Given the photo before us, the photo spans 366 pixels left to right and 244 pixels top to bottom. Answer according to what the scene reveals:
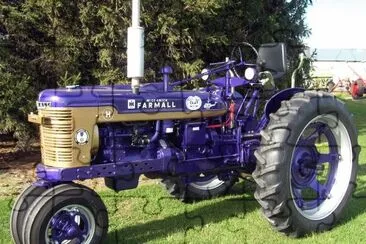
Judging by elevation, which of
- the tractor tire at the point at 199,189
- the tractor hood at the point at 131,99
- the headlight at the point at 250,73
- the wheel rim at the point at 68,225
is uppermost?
the headlight at the point at 250,73

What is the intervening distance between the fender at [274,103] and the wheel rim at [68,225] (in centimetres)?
207

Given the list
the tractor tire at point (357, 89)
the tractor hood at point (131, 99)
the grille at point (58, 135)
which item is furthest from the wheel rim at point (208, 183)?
Result: the tractor tire at point (357, 89)

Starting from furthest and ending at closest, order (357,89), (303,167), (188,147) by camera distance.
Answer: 1. (357,89)
2. (303,167)
3. (188,147)

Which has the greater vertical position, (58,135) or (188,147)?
(58,135)

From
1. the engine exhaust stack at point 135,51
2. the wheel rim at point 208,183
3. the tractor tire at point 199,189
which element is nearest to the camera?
the engine exhaust stack at point 135,51

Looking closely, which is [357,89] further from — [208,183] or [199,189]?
[199,189]

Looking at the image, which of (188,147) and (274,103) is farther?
(274,103)

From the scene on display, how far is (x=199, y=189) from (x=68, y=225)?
2.29m

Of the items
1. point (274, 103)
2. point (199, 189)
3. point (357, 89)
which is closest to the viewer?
point (274, 103)

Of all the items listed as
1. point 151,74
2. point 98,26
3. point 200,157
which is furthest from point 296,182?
point 98,26

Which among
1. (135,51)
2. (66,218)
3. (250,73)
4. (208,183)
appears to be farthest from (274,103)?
(66,218)

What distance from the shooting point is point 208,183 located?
6.01 meters

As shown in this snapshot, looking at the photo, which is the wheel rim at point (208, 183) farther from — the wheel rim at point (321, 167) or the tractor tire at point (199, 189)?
the wheel rim at point (321, 167)

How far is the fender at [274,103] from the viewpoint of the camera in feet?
16.7
